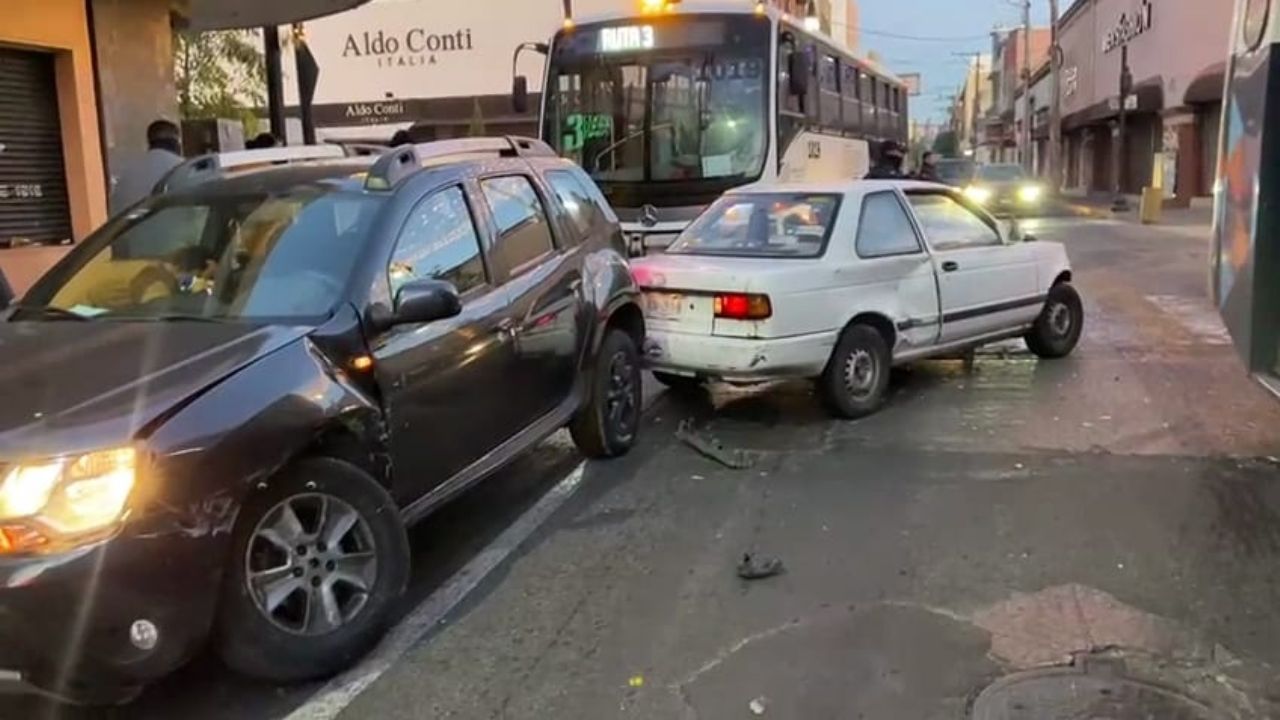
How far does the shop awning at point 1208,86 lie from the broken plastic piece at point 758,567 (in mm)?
31479

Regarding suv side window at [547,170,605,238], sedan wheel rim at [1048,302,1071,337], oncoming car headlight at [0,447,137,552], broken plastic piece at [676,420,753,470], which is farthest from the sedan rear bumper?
oncoming car headlight at [0,447,137,552]

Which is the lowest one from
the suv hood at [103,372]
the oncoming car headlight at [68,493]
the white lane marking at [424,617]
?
the white lane marking at [424,617]

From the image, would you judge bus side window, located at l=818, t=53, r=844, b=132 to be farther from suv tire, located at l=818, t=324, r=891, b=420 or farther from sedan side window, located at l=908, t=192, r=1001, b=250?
suv tire, located at l=818, t=324, r=891, b=420

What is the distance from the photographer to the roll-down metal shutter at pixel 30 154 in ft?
34.7

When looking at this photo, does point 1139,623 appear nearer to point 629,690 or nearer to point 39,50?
point 629,690

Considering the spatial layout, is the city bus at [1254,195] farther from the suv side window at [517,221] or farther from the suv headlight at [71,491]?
the suv headlight at [71,491]

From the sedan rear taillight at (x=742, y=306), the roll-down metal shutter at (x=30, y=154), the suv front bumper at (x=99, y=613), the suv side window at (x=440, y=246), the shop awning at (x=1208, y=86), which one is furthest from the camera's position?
the shop awning at (x=1208, y=86)

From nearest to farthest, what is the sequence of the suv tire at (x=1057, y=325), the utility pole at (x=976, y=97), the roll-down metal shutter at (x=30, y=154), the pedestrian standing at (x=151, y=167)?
the pedestrian standing at (x=151, y=167), the suv tire at (x=1057, y=325), the roll-down metal shutter at (x=30, y=154), the utility pole at (x=976, y=97)

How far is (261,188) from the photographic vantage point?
537 cm

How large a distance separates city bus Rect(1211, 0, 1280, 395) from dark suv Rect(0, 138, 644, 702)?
3301mm

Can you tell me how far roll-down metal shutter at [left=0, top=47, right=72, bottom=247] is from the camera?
416 inches

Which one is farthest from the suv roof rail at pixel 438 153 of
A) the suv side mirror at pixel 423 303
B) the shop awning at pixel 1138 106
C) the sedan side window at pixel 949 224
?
the shop awning at pixel 1138 106

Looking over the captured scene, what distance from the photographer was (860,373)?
7973 mm

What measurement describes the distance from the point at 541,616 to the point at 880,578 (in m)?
1.45
